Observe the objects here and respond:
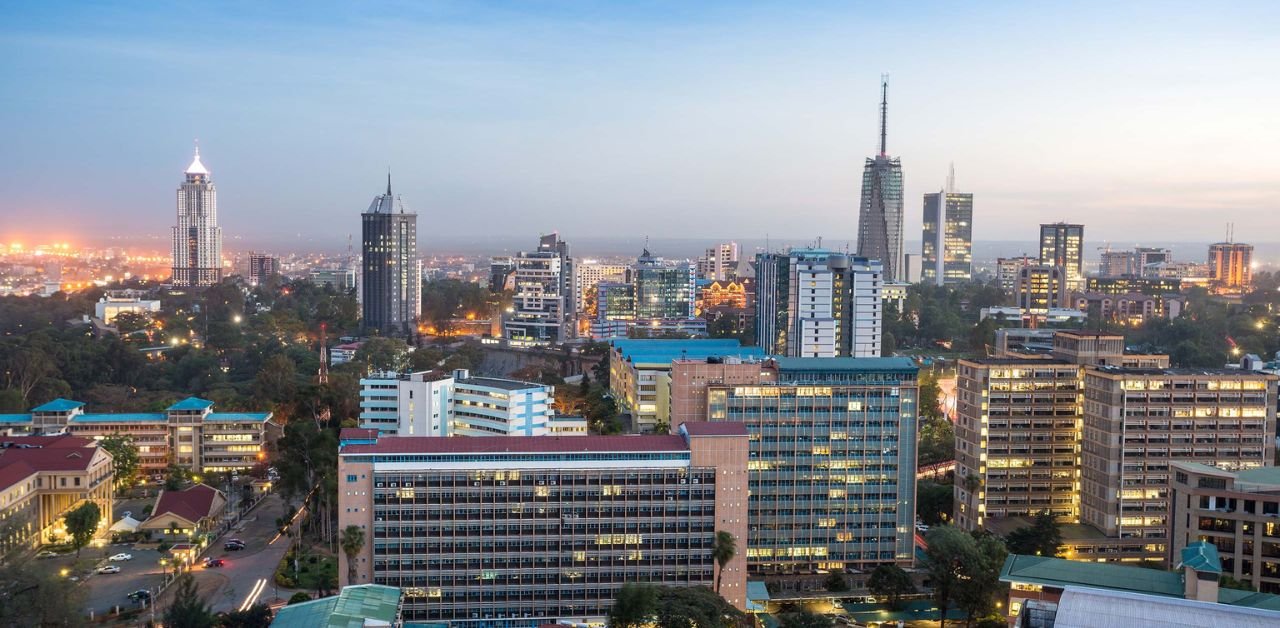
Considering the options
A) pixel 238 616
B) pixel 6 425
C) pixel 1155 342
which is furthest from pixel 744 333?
pixel 238 616

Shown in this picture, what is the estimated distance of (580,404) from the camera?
44.6m


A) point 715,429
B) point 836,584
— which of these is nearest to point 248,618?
point 715,429

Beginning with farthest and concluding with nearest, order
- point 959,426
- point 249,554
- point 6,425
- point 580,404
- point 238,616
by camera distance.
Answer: point 580,404
point 6,425
point 959,426
point 249,554
point 238,616

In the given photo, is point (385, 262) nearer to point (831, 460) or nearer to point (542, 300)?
point (542, 300)

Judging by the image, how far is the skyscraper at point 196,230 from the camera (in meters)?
103

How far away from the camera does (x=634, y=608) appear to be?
21328 mm

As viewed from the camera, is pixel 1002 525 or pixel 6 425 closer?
pixel 1002 525

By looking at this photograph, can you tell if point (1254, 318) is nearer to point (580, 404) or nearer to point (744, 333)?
point (744, 333)

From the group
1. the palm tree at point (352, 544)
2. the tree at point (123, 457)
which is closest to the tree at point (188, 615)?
the palm tree at point (352, 544)

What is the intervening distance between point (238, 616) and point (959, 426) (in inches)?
849

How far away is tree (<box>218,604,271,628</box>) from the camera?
73.3 ft

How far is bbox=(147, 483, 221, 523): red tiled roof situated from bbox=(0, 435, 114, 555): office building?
1.78 metres

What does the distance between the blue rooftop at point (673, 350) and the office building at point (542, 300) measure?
1772 cm

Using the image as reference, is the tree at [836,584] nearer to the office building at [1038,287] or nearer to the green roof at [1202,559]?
the green roof at [1202,559]
